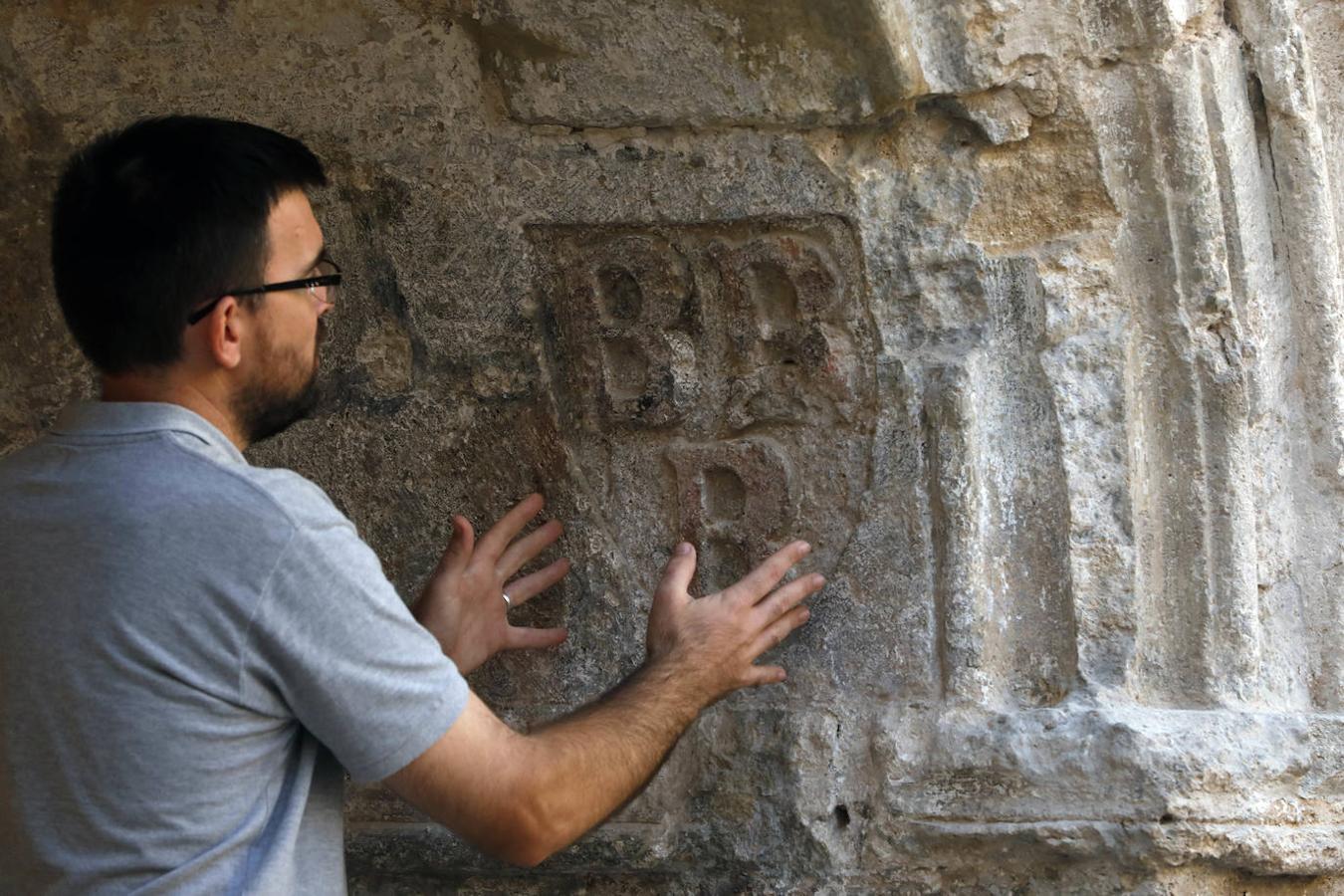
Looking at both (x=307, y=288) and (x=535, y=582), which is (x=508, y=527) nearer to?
(x=535, y=582)

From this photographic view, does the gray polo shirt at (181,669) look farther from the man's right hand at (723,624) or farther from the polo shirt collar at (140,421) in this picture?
the man's right hand at (723,624)

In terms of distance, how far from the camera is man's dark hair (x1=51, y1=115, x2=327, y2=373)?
1408 mm

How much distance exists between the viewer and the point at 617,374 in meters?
1.99

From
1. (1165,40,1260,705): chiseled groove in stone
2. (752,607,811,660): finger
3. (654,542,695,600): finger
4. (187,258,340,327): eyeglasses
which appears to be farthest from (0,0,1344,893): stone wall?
(187,258,340,327): eyeglasses

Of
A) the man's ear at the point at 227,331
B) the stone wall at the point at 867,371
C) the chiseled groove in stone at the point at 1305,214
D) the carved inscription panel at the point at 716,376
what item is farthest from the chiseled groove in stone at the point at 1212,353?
the man's ear at the point at 227,331

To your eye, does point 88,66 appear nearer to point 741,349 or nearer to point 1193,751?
point 741,349

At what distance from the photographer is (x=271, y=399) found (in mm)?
1490

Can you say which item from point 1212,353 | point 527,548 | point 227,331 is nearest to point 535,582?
point 527,548

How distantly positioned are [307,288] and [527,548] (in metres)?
0.53

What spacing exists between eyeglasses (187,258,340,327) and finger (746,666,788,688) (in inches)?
23.5

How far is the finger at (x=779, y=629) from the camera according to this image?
171 centimetres

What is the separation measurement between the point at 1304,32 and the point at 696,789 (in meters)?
1.23

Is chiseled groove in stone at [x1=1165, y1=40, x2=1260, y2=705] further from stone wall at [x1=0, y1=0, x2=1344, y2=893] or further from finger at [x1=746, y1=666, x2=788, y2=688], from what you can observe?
finger at [x1=746, y1=666, x2=788, y2=688]

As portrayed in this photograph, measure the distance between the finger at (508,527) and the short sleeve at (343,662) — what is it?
0.57 m
